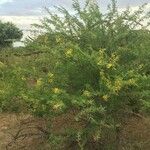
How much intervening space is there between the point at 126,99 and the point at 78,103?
2.93ft

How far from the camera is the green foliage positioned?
8.09m

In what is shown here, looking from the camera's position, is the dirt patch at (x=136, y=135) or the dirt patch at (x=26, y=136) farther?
the dirt patch at (x=26, y=136)

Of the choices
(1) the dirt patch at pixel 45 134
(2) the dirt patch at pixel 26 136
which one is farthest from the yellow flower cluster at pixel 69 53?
(2) the dirt patch at pixel 26 136

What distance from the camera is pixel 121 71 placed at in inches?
327

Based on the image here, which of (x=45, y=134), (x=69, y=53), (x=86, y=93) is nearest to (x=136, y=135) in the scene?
(x=45, y=134)

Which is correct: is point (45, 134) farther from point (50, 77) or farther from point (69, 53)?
point (69, 53)

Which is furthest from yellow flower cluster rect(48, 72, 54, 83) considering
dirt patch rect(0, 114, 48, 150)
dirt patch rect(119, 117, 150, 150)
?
dirt patch rect(119, 117, 150, 150)

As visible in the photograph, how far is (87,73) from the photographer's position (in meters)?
8.48

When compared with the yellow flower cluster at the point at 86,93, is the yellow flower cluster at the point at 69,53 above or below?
above

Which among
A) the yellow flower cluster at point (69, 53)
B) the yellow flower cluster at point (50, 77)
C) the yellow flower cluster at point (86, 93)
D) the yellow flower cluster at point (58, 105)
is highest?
the yellow flower cluster at point (69, 53)

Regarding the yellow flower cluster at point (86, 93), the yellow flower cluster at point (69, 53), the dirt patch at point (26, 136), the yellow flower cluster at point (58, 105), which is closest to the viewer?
the yellow flower cluster at point (58, 105)

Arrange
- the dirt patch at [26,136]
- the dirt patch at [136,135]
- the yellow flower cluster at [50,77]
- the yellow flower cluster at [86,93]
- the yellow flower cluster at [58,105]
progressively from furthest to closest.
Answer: the dirt patch at [26,136]
the dirt patch at [136,135]
the yellow flower cluster at [50,77]
the yellow flower cluster at [86,93]
the yellow flower cluster at [58,105]

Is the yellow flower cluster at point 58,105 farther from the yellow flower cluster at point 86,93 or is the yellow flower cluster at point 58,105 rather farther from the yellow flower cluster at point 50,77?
the yellow flower cluster at point 50,77

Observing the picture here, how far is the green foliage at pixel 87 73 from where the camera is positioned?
8.09 metres
